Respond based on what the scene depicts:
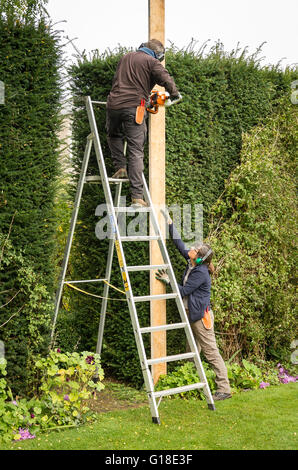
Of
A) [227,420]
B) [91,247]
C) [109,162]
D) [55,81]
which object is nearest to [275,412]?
[227,420]

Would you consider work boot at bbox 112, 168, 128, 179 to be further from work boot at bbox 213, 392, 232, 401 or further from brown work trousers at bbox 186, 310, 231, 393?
work boot at bbox 213, 392, 232, 401

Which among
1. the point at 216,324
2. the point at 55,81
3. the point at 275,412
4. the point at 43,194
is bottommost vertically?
the point at 275,412

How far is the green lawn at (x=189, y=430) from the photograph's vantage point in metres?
4.23

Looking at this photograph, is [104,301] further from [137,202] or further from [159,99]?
[159,99]


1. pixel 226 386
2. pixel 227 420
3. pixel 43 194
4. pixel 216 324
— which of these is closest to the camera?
pixel 227 420

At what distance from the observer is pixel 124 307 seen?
6.00 m

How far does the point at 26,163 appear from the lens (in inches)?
198

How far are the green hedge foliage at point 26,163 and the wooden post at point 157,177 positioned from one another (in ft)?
3.48

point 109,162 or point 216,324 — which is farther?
point 216,324

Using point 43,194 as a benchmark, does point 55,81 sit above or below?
above

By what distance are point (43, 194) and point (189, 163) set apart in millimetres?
1895

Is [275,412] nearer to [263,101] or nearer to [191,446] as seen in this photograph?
[191,446]

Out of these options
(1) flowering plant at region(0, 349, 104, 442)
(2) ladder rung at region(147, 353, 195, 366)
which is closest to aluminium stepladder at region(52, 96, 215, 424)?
(2) ladder rung at region(147, 353, 195, 366)

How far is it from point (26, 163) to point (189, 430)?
2763 millimetres
